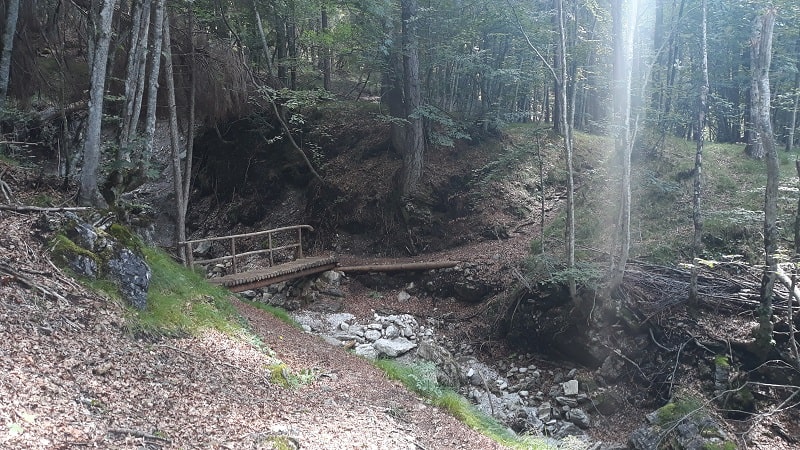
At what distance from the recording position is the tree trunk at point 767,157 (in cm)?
734

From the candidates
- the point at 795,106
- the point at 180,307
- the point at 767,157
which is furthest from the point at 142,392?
the point at 795,106

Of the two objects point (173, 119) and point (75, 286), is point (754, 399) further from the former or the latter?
point (173, 119)

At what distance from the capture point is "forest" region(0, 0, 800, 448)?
8062 mm

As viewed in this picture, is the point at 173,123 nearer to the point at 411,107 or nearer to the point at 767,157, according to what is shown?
the point at 411,107

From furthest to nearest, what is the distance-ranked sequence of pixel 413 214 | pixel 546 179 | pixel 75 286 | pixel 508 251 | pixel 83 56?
pixel 546 179, pixel 413 214, pixel 508 251, pixel 83 56, pixel 75 286

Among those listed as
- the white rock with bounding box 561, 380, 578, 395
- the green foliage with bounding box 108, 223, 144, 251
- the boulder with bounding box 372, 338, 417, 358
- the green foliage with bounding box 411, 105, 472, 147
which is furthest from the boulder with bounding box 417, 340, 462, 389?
the green foliage with bounding box 411, 105, 472, 147

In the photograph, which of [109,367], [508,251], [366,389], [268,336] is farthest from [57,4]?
[508,251]

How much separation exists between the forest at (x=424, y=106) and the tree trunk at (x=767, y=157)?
1.4 inches

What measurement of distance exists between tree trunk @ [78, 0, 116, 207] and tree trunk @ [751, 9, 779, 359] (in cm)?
905

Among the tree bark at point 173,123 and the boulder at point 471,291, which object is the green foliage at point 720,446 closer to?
the boulder at point 471,291

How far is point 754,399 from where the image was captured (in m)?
7.76

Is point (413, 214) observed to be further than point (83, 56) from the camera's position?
Yes

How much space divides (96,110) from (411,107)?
30.3ft

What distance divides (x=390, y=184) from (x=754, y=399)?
33.4 ft
